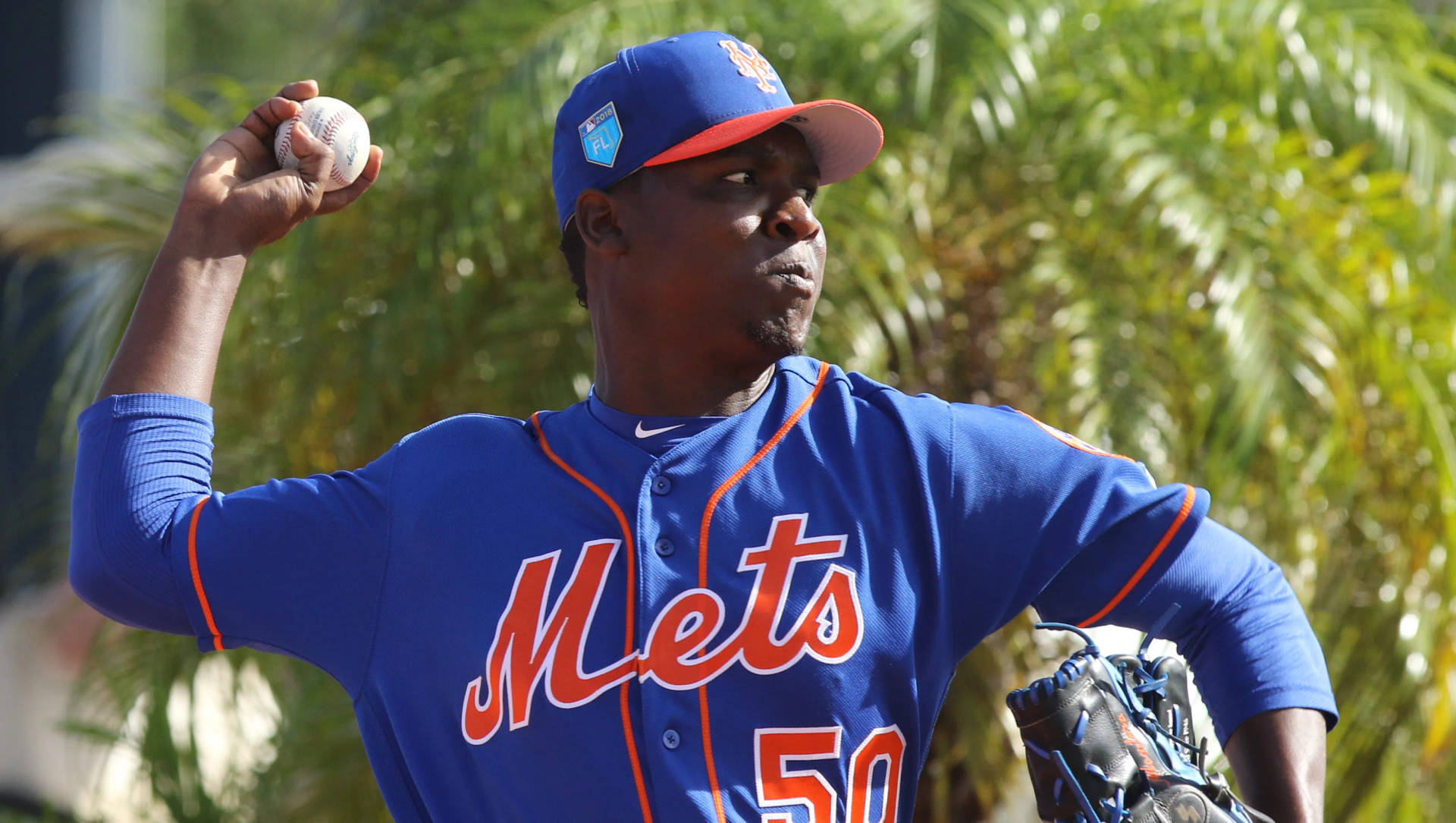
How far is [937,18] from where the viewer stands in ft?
11.4

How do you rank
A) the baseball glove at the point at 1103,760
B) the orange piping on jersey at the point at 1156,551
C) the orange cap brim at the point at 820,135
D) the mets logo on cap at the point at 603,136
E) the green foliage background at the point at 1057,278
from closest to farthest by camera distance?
1. the baseball glove at the point at 1103,760
2. the orange piping on jersey at the point at 1156,551
3. the orange cap brim at the point at 820,135
4. the mets logo on cap at the point at 603,136
5. the green foliage background at the point at 1057,278

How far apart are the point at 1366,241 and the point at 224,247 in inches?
101

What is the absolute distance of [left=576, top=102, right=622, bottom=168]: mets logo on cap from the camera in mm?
1828

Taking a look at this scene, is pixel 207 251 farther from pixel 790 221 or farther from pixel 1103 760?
pixel 1103 760

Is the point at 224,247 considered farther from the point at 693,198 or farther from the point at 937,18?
the point at 937,18

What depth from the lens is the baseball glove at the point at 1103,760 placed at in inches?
58.6

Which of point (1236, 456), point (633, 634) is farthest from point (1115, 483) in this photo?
point (1236, 456)

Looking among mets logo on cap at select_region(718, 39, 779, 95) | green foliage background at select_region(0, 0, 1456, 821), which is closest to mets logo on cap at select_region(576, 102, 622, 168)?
mets logo on cap at select_region(718, 39, 779, 95)

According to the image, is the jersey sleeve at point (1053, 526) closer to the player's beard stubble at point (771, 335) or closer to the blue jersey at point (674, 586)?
the blue jersey at point (674, 586)

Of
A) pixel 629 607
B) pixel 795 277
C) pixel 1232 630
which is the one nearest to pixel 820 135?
pixel 795 277

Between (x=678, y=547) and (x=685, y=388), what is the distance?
25 cm

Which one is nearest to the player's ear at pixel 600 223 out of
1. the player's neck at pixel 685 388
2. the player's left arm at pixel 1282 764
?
the player's neck at pixel 685 388

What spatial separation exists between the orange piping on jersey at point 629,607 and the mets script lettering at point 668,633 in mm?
17

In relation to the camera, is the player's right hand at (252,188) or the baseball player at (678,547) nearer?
the baseball player at (678,547)
